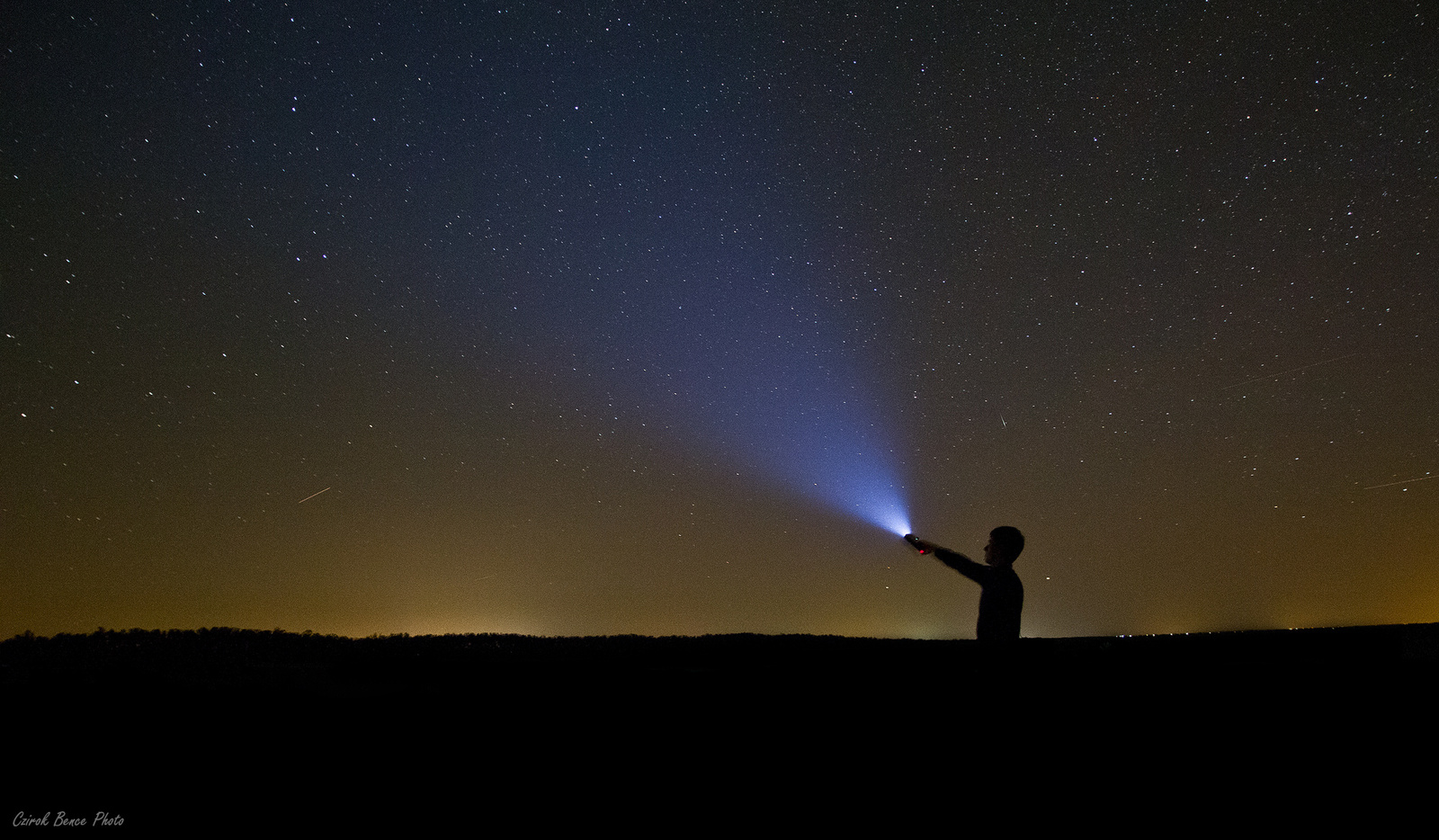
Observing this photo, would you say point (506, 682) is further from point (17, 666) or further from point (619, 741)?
point (17, 666)

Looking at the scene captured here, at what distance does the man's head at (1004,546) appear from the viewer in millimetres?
4066

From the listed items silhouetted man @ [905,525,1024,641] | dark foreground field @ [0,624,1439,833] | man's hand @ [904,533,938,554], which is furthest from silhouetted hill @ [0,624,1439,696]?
man's hand @ [904,533,938,554]

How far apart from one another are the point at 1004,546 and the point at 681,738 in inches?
139

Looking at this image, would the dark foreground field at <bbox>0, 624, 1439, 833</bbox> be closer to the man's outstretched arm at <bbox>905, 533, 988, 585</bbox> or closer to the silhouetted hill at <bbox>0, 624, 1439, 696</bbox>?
the silhouetted hill at <bbox>0, 624, 1439, 696</bbox>

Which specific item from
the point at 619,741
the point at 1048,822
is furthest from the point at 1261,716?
the point at 619,741

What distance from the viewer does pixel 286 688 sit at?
123 centimetres

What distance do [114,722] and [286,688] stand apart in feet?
0.81

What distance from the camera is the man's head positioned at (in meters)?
4.07

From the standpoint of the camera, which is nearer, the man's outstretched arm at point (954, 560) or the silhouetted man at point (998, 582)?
the silhouetted man at point (998, 582)

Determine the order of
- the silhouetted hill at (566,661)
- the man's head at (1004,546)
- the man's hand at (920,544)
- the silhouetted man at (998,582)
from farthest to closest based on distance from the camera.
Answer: the man's hand at (920,544) < the man's head at (1004,546) < the silhouetted man at (998,582) < the silhouetted hill at (566,661)

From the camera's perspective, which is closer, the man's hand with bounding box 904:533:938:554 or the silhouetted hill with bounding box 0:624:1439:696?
the silhouetted hill with bounding box 0:624:1439:696

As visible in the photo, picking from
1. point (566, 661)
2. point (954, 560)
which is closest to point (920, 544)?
point (954, 560)

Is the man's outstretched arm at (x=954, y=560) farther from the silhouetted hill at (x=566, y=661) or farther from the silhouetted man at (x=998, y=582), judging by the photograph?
the silhouetted hill at (x=566, y=661)

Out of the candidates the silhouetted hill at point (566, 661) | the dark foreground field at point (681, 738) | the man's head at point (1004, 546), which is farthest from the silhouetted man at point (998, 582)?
the dark foreground field at point (681, 738)
